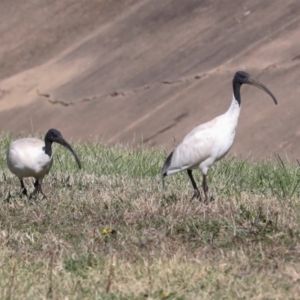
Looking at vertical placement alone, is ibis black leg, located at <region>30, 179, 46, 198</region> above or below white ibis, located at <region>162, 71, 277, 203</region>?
above

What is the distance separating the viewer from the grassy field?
16.2ft

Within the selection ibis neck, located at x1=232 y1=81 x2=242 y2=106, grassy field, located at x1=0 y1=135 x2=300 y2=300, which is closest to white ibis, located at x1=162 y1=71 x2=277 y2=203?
ibis neck, located at x1=232 y1=81 x2=242 y2=106

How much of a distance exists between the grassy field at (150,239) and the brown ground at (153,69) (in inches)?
210

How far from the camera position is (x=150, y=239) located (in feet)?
19.3

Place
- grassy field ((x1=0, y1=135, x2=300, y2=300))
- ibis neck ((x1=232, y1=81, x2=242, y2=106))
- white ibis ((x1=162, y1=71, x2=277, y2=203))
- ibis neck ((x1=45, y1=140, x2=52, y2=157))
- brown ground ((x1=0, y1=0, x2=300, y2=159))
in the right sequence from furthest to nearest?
brown ground ((x1=0, y1=0, x2=300, y2=159)), ibis neck ((x1=45, y1=140, x2=52, y2=157)), ibis neck ((x1=232, y1=81, x2=242, y2=106)), white ibis ((x1=162, y1=71, x2=277, y2=203)), grassy field ((x1=0, y1=135, x2=300, y2=300))

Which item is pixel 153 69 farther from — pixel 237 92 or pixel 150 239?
pixel 150 239

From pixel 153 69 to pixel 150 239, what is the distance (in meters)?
9.92

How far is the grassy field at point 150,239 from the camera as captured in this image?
194 inches

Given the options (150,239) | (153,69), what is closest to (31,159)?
(150,239)

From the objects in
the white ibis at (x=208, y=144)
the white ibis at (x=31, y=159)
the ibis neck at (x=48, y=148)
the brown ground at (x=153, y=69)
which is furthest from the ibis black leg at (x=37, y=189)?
the brown ground at (x=153, y=69)

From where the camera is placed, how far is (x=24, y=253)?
18.6ft

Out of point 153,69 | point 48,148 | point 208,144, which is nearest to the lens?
point 208,144

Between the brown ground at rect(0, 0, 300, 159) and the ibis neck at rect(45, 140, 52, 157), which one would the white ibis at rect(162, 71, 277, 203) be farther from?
the brown ground at rect(0, 0, 300, 159)

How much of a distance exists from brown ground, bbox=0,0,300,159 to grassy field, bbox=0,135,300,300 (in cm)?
533
